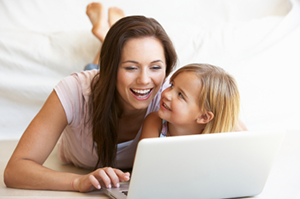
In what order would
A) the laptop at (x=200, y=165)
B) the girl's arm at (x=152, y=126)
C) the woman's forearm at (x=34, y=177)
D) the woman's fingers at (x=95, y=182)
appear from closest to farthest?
the laptop at (x=200, y=165) < the woman's fingers at (x=95, y=182) < the woman's forearm at (x=34, y=177) < the girl's arm at (x=152, y=126)

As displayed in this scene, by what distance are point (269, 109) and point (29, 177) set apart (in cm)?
169

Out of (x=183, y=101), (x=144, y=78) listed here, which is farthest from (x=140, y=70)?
(x=183, y=101)

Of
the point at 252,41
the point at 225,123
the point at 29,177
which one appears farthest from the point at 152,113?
the point at 252,41

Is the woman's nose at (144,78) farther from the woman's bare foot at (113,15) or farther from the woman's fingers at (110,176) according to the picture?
the woman's bare foot at (113,15)

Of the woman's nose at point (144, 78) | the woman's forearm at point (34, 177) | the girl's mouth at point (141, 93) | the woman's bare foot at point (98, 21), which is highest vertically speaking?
the woman's bare foot at point (98, 21)

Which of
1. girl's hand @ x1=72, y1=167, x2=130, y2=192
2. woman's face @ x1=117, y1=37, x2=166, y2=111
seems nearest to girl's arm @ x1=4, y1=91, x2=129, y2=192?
girl's hand @ x1=72, y1=167, x2=130, y2=192

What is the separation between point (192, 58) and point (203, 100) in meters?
1.19

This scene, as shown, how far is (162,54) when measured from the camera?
1.36m

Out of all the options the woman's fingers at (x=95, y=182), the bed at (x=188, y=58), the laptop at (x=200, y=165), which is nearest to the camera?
the laptop at (x=200, y=165)

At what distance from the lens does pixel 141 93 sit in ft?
4.35

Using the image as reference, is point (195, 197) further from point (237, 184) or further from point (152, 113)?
point (152, 113)

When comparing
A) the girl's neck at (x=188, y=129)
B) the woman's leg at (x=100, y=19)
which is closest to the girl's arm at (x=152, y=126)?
the girl's neck at (x=188, y=129)

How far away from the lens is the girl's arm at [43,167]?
108cm

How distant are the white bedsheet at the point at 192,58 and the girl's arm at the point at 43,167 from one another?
96 centimetres
